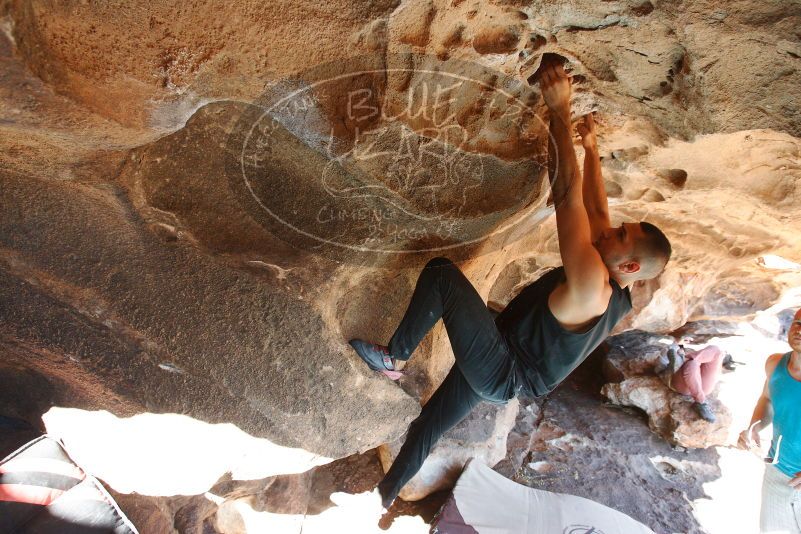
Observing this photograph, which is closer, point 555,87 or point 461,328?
point 555,87

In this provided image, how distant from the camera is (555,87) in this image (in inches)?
58.7

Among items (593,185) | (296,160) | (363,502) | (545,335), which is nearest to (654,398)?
(363,502)

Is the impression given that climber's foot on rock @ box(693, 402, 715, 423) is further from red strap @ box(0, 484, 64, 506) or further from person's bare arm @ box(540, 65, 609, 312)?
red strap @ box(0, 484, 64, 506)

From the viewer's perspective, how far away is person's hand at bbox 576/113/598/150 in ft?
5.57

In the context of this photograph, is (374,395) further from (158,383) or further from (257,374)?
(158,383)

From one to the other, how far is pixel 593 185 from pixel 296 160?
Answer: 0.92 meters

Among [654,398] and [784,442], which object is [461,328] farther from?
[654,398]

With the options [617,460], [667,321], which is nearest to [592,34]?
[617,460]

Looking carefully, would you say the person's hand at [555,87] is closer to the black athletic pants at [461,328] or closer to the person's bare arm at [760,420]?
the black athletic pants at [461,328]

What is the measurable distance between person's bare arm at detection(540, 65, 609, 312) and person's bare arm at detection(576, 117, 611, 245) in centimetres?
15

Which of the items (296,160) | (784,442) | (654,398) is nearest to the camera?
(296,160)

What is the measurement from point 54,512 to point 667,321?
3.91 meters

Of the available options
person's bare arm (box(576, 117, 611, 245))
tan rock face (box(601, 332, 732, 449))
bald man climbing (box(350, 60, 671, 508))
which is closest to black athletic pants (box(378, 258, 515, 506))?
bald man climbing (box(350, 60, 671, 508))

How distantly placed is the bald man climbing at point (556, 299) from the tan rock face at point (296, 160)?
4.9 inches
